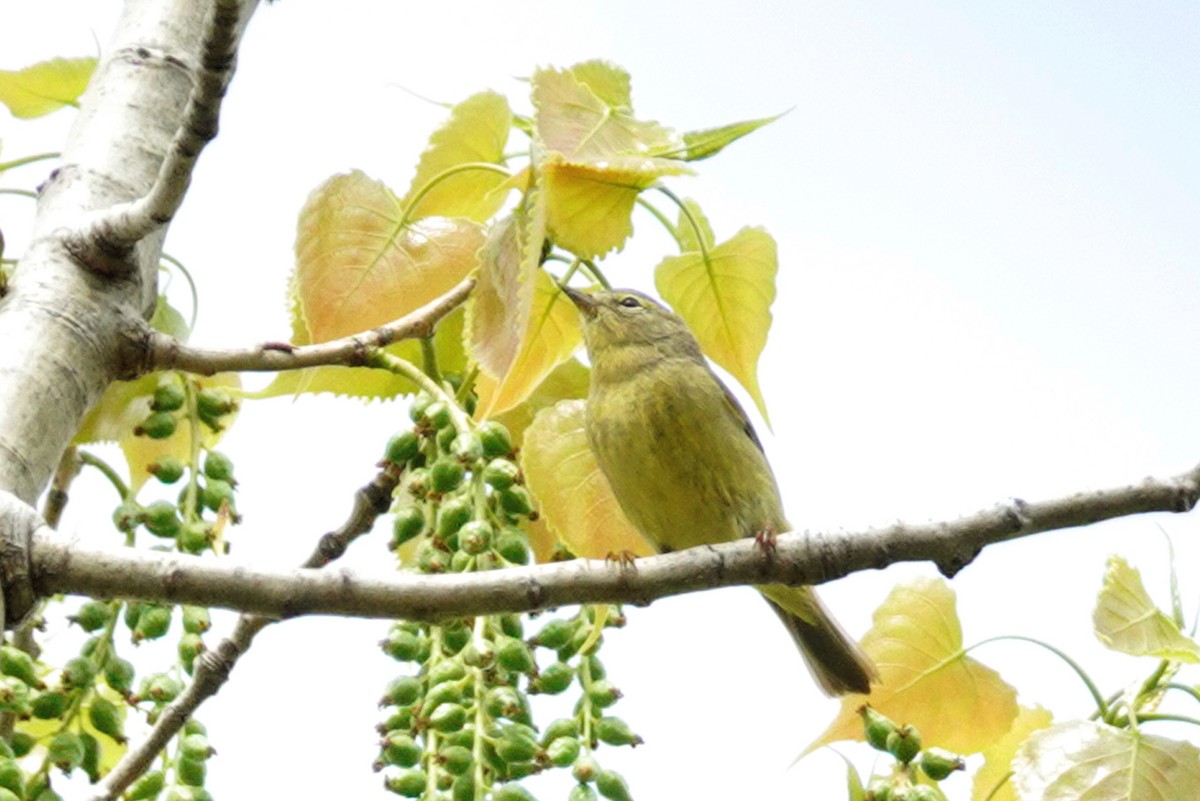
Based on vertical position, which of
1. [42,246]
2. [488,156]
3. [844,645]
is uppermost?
[488,156]

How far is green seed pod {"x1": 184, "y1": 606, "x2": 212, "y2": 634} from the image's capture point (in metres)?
2.13

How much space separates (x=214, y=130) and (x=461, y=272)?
772mm

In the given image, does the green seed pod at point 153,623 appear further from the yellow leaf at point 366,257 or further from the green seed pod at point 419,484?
the yellow leaf at point 366,257

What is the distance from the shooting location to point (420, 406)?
2404mm

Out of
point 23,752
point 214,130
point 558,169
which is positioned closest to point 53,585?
point 23,752

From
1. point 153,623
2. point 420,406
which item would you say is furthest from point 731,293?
point 153,623

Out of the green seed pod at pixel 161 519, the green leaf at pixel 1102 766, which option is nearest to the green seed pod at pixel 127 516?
the green seed pod at pixel 161 519

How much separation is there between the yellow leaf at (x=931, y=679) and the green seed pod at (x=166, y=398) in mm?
1239

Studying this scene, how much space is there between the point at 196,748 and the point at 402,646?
1.05 feet

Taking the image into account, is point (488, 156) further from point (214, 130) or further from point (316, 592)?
point (316, 592)

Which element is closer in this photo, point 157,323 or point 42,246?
point 42,246

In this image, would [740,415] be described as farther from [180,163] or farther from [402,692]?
[180,163]

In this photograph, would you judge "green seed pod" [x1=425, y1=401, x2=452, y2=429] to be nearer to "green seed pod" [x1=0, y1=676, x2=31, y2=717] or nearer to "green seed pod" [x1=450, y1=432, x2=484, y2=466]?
"green seed pod" [x1=450, y1=432, x2=484, y2=466]

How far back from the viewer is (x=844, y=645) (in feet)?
11.8
